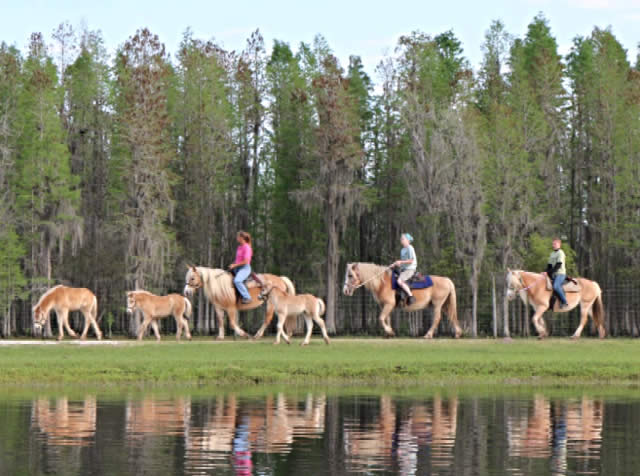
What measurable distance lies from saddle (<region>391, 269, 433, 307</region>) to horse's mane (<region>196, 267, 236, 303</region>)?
4842 millimetres

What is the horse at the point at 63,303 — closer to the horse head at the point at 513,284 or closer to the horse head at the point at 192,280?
the horse head at the point at 192,280

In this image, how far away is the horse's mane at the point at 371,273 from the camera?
35.6 metres

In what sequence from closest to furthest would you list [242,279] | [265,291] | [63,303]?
[265,291]
[242,279]
[63,303]

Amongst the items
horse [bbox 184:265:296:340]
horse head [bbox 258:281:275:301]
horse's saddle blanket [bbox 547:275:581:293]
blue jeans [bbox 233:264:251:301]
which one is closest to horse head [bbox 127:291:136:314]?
horse [bbox 184:265:296:340]

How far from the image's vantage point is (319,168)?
6334cm

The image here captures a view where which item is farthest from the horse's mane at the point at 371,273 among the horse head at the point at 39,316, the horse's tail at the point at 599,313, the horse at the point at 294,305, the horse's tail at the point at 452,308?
the horse head at the point at 39,316

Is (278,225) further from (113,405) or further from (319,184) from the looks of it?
(113,405)

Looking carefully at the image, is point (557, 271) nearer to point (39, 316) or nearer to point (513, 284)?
point (513, 284)

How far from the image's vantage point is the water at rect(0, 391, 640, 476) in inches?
494

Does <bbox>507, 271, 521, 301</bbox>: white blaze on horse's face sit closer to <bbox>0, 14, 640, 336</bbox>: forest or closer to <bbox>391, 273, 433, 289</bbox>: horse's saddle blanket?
<bbox>391, 273, 433, 289</bbox>: horse's saddle blanket

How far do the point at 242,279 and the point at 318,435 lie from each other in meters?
20.1

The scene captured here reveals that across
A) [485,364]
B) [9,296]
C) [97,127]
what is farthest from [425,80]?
[485,364]

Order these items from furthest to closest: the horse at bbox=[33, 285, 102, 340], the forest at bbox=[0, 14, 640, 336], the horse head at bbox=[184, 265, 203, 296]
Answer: the forest at bbox=[0, 14, 640, 336] < the horse at bbox=[33, 285, 102, 340] < the horse head at bbox=[184, 265, 203, 296]

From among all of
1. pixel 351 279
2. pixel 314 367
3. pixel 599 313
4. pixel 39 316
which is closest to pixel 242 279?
pixel 351 279
